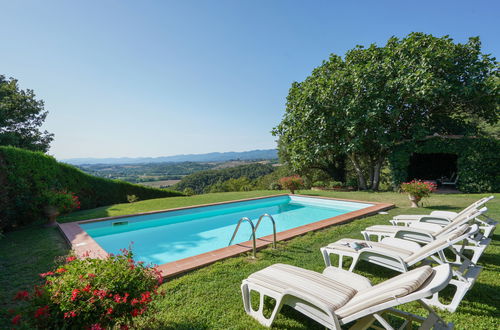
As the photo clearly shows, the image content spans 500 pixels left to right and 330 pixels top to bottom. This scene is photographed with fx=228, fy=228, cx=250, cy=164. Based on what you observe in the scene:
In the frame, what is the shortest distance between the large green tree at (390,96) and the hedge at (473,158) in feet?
3.35

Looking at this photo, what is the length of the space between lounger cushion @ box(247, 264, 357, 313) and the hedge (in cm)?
1461

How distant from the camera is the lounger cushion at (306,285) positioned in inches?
86.7

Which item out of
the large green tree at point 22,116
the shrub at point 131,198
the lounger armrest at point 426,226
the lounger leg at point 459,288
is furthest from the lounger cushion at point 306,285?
the large green tree at point 22,116

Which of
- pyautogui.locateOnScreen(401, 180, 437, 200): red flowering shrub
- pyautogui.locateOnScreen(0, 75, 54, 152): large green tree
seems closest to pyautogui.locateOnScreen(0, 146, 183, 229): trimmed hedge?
pyautogui.locateOnScreen(0, 75, 54, 152): large green tree

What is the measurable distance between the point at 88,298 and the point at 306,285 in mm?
2035

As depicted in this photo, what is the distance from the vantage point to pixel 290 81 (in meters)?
17.7

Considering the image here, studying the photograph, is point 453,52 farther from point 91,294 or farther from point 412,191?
point 91,294

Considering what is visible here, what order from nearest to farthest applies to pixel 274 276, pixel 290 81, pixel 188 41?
1. pixel 274 276
2. pixel 188 41
3. pixel 290 81

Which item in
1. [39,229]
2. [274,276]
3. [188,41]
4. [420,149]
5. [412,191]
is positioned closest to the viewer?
[274,276]

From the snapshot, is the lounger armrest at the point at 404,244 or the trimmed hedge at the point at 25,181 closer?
the lounger armrest at the point at 404,244

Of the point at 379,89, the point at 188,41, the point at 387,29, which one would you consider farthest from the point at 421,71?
the point at 188,41

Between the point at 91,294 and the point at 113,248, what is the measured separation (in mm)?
5679

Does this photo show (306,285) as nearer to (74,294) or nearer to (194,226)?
(74,294)

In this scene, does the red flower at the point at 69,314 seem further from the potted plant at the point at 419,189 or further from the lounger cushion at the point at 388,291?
the potted plant at the point at 419,189
